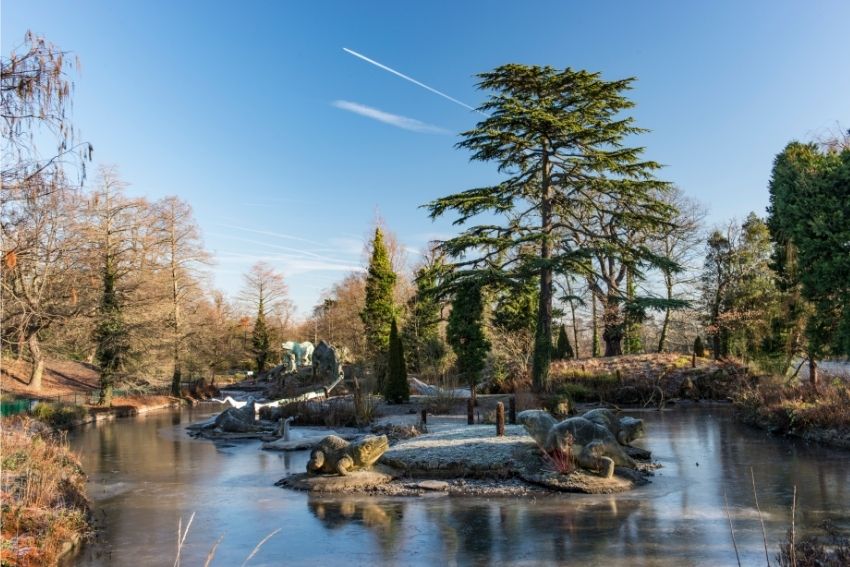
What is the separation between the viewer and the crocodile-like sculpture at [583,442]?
10.8 meters

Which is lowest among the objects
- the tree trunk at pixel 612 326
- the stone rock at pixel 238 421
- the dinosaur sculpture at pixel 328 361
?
the stone rock at pixel 238 421

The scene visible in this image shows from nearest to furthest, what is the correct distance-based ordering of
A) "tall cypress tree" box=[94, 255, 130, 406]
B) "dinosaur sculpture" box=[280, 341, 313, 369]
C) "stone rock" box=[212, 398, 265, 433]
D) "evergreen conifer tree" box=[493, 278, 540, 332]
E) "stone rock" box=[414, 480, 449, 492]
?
1. "stone rock" box=[414, 480, 449, 492]
2. "stone rock" box=[212, 398, 265, 433]
3. "tall cypress tree" box=[94, 255, 130, 406]
4. "evergreen conifer tree" box=[493, 278, 540, 332]
5. "dinosaur sculpture" box=[280, 341, 313, 369]

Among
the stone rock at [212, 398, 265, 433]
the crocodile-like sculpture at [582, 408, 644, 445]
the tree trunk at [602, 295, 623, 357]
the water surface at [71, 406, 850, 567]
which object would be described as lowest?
the water surface at [71, 406, 850, 567]

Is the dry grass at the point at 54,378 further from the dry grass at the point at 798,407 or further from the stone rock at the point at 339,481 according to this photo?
the dry grass at the point at 798,407

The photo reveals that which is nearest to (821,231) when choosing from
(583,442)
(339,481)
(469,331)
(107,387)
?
(583,442)

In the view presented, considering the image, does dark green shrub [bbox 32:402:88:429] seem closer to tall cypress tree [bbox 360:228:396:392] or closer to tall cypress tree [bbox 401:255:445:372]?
tall cypress tree [bbox 360:228:396:392]

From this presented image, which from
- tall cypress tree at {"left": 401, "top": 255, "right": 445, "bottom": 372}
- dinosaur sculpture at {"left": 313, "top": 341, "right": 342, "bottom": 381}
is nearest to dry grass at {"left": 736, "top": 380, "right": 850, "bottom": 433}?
tall cypress tree at {"left": 401, "top": 255, "right": 445, "bottom": 372}

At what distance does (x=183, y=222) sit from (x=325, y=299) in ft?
79.0

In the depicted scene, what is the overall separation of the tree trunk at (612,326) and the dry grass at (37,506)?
19.0 meters

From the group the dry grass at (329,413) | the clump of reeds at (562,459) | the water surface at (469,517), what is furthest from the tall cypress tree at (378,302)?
the clump of reeds at (562,459)

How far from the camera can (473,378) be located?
74.8 feet

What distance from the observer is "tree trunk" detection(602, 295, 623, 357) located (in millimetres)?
26847

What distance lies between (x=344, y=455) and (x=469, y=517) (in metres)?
3.36

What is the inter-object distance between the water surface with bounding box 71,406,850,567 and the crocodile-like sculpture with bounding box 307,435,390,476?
0.83 metres
